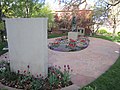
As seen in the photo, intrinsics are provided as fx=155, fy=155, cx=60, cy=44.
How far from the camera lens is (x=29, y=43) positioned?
5.00 meters

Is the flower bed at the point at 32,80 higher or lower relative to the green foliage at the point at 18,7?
lower

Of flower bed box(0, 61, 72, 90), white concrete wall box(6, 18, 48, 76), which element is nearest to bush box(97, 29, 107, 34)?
flower bed box(0, 61, 72, 90)

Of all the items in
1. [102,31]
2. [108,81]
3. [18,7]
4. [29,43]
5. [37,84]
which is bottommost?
[108,81]

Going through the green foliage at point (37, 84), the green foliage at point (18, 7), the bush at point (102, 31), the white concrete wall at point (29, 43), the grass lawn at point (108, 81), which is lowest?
the grass lawn at point (108, 81)

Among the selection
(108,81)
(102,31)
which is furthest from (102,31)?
(108,81)

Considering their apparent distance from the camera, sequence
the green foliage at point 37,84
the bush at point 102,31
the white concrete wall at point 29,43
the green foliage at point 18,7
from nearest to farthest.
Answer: the green foliage at point 37,84
the white concrete wall at point 29,43
the green foliage at point 18,7
the bush at point 102,31

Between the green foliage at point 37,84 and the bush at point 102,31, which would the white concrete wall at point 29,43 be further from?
the bush at point 102,31

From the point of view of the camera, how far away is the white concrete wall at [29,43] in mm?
4844

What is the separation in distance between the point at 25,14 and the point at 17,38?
37.7 feet

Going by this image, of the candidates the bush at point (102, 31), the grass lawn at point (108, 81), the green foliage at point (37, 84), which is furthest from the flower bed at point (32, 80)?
the bush at point (102, 31)

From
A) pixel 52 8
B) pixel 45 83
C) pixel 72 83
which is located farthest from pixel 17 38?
pixel 52 8

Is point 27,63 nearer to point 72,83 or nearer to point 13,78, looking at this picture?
point 13,78

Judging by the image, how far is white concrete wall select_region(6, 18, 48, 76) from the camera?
191 inches

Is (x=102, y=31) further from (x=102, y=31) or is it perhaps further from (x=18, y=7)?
(x=18, y=7)
